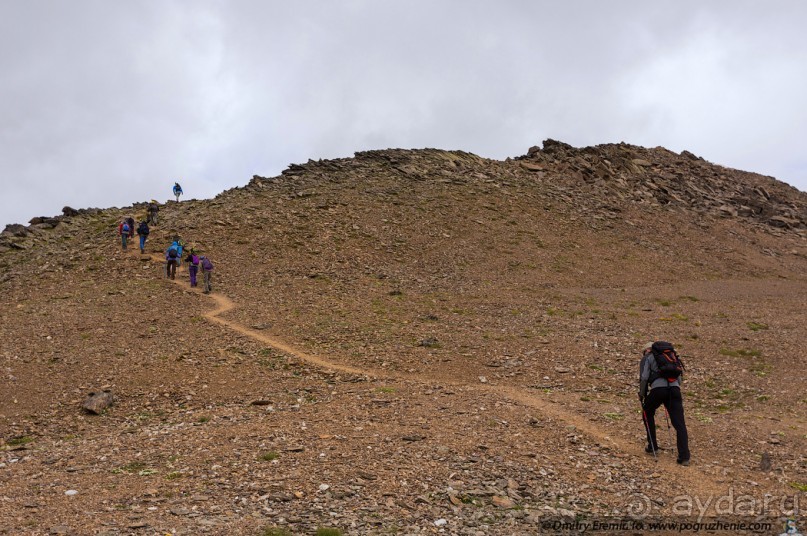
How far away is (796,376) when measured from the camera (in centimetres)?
2053

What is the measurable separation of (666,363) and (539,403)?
16.2 ft

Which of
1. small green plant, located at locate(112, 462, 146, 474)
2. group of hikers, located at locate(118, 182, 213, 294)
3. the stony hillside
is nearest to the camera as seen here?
the stony hillside

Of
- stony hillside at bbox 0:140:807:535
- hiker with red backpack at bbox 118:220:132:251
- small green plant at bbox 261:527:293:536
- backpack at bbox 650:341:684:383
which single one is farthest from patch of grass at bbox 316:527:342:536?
hiker with red backpack at bbox 118:220:132:251

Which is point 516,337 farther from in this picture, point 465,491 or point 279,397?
point 465,491

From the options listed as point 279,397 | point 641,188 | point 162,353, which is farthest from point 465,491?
point 641,188

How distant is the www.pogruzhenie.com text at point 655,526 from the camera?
9711 millimetres

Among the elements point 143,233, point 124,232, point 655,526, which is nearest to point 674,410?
point 655,526

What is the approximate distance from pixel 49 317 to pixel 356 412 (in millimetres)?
17876

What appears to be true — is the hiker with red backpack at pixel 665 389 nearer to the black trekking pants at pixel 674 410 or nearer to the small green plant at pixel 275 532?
the black trekking pants at pixel 674 410

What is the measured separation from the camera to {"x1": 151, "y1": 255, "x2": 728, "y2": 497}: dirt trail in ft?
38.2

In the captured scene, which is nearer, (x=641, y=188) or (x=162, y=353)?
(x=162, y=353)

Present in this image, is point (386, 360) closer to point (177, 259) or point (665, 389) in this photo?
point (665, 389)

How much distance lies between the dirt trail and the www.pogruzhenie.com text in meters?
1.24

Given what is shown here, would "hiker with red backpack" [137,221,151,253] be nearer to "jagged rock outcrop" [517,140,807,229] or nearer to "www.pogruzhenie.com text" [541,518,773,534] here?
"www.pogruzhenie.com text" [541,518,773,534]
